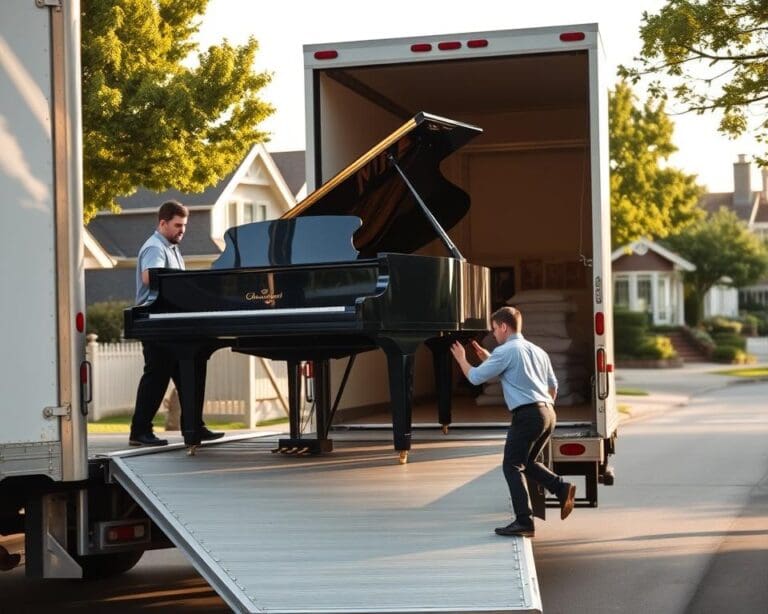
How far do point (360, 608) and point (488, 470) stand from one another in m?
2.40

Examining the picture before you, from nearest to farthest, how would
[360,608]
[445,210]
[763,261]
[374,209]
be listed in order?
[360,608] < [374,209] < [445,210] < [763,261]

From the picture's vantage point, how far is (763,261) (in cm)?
6725

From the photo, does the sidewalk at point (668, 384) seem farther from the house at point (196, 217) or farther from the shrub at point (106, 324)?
the shrub at point (106, 324)

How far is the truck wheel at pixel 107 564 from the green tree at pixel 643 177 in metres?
28.7

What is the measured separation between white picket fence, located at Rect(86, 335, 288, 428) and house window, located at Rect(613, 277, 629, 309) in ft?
141

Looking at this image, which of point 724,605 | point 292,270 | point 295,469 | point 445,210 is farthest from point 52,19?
point 724,605

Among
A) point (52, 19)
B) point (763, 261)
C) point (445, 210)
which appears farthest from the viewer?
point (763, 261)

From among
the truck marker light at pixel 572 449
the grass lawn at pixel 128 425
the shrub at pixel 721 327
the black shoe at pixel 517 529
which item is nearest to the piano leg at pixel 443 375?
the truck marker light at pixel 572 449

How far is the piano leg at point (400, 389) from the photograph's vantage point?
9.02 metres

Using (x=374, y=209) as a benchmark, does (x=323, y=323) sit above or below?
below

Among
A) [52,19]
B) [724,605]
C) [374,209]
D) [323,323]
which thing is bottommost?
[724,605]

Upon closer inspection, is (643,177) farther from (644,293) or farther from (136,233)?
(644,293)

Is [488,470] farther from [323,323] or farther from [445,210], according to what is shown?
[445,210]

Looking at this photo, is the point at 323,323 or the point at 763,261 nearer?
the point at 323,323
